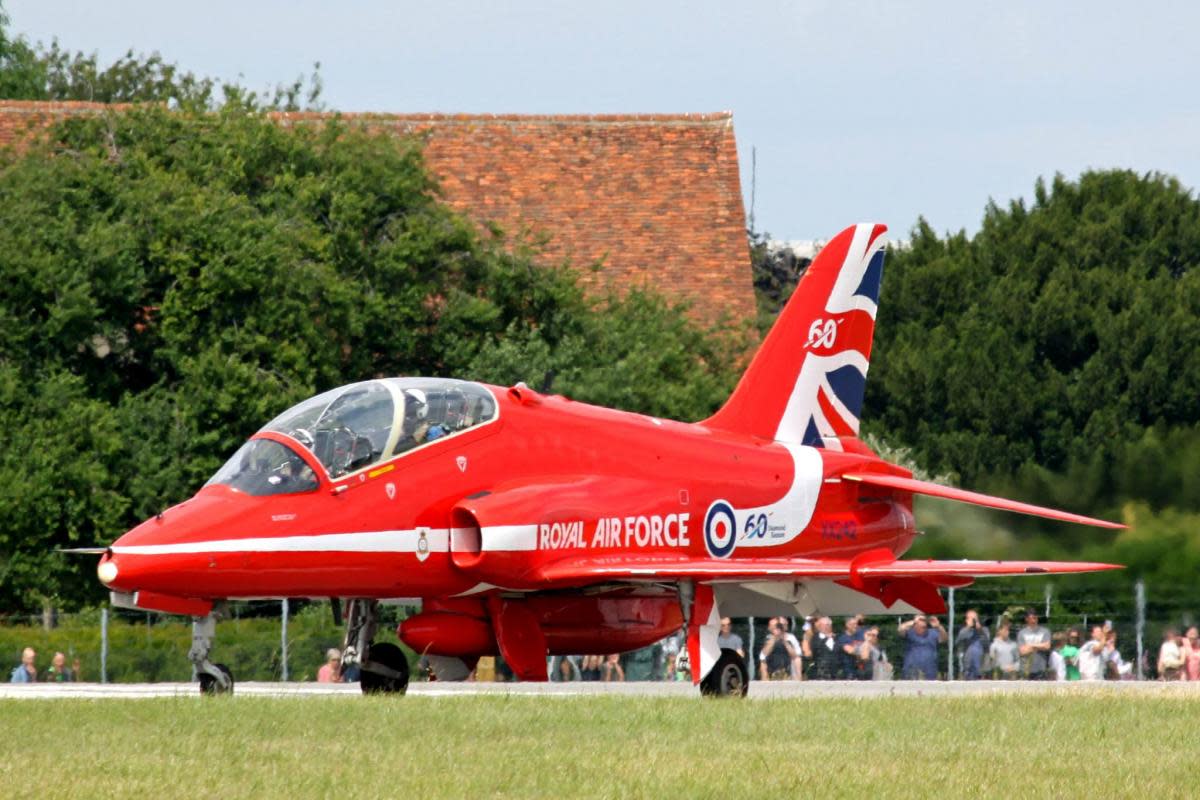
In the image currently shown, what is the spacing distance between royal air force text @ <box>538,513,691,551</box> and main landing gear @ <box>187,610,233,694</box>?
111 inches

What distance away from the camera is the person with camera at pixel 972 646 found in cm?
2817

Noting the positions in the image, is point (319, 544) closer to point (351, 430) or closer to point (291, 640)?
point (351, 430)

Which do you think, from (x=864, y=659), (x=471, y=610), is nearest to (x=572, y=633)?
(x=471, y=610)

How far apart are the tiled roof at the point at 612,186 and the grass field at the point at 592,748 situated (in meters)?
26.7

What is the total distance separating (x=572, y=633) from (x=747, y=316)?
78.0 ft

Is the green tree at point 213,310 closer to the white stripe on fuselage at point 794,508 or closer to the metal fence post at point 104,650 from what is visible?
the metal fence post at point 104,650

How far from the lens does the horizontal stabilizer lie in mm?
18438

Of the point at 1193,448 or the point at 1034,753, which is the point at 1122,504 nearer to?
the point at 1193,448

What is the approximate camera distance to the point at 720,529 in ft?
66.2

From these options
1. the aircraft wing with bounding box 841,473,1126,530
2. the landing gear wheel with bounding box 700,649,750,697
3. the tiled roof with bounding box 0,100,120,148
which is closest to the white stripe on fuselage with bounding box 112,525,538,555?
the landing gear wheel with bounding box 700,649,750,697

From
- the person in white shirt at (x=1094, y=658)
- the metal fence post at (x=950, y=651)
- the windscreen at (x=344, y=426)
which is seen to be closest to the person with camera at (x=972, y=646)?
the metal fence post at (x=950, y=651)

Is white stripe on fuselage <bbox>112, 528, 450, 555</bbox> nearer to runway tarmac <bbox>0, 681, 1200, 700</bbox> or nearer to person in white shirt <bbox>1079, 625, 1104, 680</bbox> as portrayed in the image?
runway tarmac <bbox>0, 681, 1200, 700</bbox>

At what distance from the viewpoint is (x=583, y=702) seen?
16547mm

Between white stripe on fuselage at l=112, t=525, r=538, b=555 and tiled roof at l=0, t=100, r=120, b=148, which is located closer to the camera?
white stripe on fuselage at l=112, t=525, r=538, b=555
